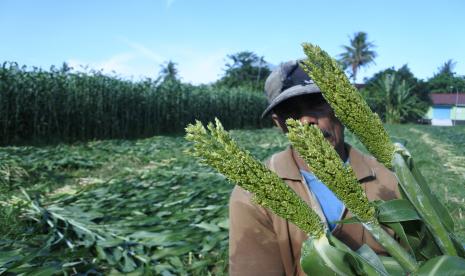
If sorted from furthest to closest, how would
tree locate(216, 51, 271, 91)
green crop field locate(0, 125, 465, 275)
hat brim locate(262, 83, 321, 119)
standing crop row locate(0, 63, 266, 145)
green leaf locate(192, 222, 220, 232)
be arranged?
tree locate(216, 51, 271, 91) < standing crop row locate(0, 63, 266, 145) < green leaf locate(192, 222, 220, 232) < green crop field locate(0, 125, 465, 275) < hat brim locate(262, 83, 321, 119)

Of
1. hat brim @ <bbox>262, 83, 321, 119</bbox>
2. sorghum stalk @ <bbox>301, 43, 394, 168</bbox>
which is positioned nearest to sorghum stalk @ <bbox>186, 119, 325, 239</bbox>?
sorghum stalk @ <bbox>301, 43, 394, 168</bbox>

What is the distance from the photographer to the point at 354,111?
0.49 m

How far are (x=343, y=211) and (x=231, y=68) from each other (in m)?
59.9

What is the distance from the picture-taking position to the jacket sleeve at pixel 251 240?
159 centimetres

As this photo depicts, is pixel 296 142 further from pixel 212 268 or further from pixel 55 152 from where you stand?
pixel 55 152

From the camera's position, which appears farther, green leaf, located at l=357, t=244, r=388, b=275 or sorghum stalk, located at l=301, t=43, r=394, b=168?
green leaf, located at l=357, t=244, r=388, b=275

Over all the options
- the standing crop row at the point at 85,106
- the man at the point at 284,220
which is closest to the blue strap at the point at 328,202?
the man at the point at 284,220

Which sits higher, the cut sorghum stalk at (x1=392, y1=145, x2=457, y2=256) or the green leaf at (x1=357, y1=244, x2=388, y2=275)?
the cut sorghum stalk at (x1=392, y1=145, x2=457, y2=256)

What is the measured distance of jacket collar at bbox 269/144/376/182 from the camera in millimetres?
1655

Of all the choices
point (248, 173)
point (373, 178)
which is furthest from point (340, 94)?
point (373, 178)

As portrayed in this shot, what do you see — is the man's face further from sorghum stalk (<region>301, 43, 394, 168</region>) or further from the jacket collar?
sorghum stalk (<region>301, 43, 394, 168</region>)

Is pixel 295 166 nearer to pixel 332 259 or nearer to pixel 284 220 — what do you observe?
pixel 284 220

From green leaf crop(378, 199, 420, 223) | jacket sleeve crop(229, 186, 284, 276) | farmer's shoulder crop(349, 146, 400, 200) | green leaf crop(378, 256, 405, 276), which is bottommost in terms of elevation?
jacket sleeve crop(229, 186, 284, 276)

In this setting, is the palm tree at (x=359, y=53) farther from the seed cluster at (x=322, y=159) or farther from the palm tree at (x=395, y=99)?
the seed cluster at (x=322, y=159)
